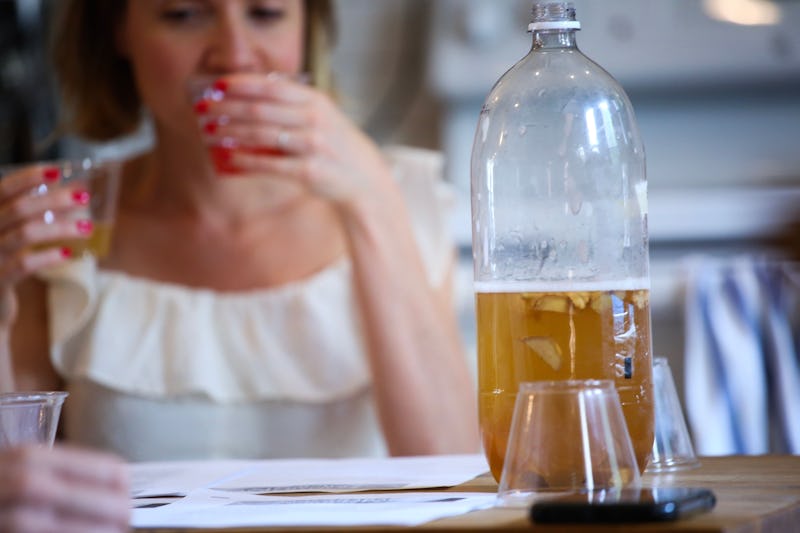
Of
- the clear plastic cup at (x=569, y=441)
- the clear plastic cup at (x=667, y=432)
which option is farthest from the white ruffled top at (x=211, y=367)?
the clear plastic cup at (x=569, y=441)

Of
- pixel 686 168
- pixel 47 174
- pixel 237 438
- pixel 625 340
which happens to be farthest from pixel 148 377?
pixel 686 168

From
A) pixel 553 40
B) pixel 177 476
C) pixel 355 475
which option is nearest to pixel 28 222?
pixel 177 476

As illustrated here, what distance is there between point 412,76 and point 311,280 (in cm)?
97

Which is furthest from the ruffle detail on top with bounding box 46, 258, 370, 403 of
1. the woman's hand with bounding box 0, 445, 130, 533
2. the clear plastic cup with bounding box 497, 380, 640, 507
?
the woman's hand with bounding box 0, 445, 130, 533

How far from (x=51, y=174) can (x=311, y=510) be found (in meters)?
0.83

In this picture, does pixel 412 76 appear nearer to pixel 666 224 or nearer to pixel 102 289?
pixel 666 224

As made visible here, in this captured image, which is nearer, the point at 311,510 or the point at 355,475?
the point at 311,510

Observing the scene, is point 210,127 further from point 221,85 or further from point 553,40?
point 553,40

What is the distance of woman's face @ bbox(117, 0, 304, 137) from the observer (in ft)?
5.49

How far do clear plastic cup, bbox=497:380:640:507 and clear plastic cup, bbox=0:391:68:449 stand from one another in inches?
11.9

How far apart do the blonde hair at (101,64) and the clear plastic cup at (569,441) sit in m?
1.33

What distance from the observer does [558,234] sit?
889mm

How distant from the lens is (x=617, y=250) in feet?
2.95

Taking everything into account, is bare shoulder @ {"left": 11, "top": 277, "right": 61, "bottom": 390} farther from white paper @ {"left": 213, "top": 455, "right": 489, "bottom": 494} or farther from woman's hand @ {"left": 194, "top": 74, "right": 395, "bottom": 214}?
white paper @ {"left": 213, "top": 455, "right": 489, "bottom": 494}
